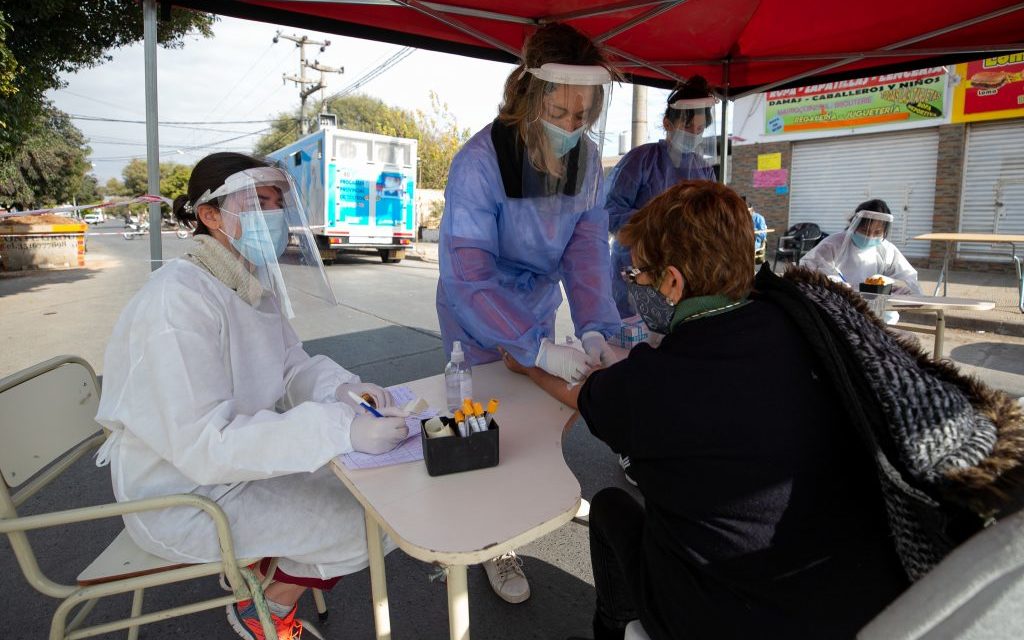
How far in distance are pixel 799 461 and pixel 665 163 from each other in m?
2.47

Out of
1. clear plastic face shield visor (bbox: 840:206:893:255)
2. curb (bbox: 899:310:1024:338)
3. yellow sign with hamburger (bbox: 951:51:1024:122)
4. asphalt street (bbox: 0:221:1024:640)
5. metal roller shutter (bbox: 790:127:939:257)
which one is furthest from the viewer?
metal roller shutter (bbox: 790:127:939:257)

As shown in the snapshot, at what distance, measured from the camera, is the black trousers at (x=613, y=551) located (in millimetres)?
1436

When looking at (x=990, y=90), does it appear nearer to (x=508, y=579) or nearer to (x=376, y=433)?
(x=508, y=579)

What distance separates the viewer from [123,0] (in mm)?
5879

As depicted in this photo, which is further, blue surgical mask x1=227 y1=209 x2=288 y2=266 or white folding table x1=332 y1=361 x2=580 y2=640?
blue surgical mask x1=227 y1=209 x2=288 y2=266

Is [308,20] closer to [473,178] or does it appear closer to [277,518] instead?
[473,178]

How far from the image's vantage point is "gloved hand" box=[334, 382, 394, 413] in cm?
163

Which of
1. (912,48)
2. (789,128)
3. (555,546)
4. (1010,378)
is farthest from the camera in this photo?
(789,128)

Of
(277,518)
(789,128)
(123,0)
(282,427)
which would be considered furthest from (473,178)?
(789,128)

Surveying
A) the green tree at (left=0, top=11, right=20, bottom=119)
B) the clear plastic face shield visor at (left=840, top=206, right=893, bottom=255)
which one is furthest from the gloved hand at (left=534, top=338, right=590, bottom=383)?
the green tree at (left=0, top=11, right=20, bottom=119)

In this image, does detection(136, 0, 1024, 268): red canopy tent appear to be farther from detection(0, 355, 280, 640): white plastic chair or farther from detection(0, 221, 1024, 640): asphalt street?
detection(0, 221, 1024, 640): asphalt street

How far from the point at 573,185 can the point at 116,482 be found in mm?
1608

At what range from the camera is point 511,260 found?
2.05m

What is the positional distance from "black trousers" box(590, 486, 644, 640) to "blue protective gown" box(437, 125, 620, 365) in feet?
1.70
